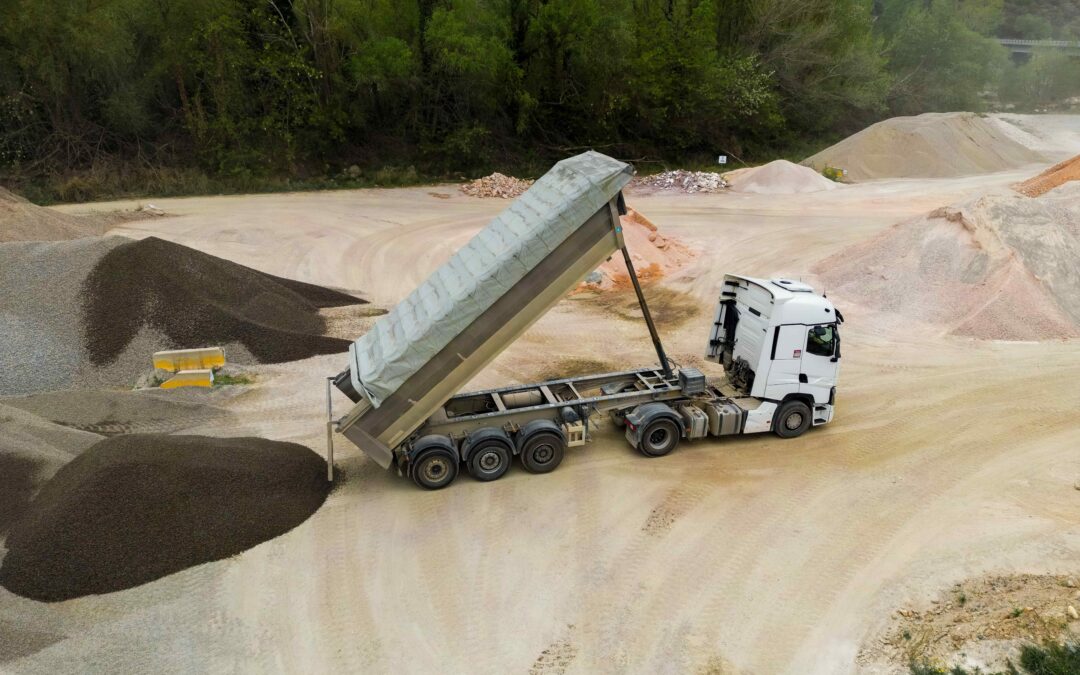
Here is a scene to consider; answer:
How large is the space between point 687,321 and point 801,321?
24.2 ft

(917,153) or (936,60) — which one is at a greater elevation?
(936,60)

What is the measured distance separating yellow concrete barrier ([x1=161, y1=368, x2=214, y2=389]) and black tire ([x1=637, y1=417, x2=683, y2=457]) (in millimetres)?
8655

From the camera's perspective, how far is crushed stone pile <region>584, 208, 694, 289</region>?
21.8 metres

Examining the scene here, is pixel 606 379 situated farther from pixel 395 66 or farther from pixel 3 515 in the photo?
pixel 395 66

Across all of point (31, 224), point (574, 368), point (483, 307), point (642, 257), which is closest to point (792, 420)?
point (574, 368)

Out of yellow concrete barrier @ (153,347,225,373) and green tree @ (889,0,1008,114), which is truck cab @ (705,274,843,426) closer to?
yellow concrete barrier @ (153,347,225,373)

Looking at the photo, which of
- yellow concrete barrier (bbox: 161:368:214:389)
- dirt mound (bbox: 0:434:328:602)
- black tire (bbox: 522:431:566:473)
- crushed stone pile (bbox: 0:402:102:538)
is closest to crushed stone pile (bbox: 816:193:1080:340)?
black tire (bbox: 522:431:566:473)

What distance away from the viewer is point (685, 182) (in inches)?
1362

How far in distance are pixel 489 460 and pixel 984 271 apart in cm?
1412

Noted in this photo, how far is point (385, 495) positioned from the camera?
1113 centimetres

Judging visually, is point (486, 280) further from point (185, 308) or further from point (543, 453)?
point (185, 308)

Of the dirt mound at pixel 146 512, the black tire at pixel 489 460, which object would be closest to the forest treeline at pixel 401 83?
the dirt mound at pixel 146 512

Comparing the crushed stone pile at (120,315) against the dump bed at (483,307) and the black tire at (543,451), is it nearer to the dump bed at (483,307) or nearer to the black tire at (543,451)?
the dump bed at (483,307)

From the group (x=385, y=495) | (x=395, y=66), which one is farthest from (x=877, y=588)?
(x=395, y=66)
